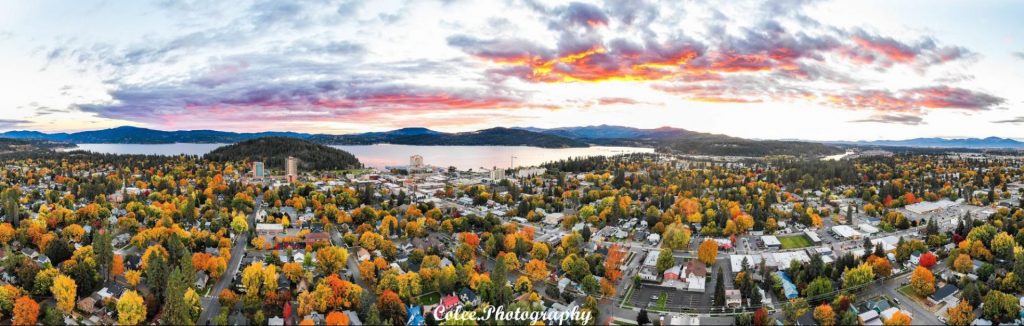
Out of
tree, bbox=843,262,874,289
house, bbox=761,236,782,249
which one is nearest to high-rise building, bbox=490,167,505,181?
house, bbox=761,236,782,249

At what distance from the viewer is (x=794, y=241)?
25.1m

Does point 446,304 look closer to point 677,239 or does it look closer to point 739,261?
point 739,261


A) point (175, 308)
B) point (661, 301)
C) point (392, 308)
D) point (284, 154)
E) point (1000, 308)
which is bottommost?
point (661, 301)

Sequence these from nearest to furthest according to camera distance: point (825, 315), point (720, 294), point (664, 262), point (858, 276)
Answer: point (825, 315), point (720, 294), point (858, 276), point (664, 262)

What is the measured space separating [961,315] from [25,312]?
24959mm

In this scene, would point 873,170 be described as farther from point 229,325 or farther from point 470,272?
point 229,325

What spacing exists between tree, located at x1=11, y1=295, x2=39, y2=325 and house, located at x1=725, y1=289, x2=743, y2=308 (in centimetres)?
1934

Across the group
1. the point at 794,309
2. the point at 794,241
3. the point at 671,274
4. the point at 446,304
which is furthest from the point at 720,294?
the point at 794,241

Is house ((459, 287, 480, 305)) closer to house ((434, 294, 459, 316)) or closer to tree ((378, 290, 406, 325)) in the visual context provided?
house ((434, 294, 459, 316))

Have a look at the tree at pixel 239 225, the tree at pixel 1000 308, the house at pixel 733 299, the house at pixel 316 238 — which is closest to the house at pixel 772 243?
the house at pixel 733 299

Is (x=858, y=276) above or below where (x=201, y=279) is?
above

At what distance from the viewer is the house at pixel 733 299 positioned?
16.3m

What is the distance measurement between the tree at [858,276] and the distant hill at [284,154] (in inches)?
2035

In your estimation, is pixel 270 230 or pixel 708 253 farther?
pixel 270 230
